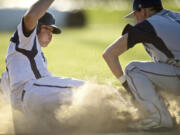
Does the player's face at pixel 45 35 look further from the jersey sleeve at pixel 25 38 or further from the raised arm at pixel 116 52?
the raised arm at pixel 116 52

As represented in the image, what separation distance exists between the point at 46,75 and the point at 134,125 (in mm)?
1086

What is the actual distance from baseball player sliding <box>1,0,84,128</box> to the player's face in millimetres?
244

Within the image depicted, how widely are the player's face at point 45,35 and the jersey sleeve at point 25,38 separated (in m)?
0.45

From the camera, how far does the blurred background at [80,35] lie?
10.8 meters

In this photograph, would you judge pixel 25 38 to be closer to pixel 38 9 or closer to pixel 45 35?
pixel 38 9

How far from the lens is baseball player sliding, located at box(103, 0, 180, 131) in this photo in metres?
4.15

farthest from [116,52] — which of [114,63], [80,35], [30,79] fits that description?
[80,35]

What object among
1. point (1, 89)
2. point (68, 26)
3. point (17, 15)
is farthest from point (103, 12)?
point (1, 89)

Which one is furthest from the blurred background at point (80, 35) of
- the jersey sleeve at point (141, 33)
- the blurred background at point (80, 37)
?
the jersey sleeve at point (141, 33)

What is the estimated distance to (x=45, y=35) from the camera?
192 inches

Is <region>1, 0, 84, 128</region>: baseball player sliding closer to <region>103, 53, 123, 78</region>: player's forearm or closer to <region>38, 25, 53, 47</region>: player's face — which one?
<region>38, 25, 53, 47</region>: player's face

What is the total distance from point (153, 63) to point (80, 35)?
23278 mm

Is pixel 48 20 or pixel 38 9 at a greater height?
pixel 38 9

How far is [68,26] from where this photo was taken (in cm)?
3897
